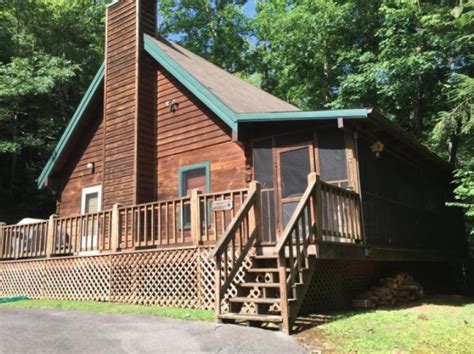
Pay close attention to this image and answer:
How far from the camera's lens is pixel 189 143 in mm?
12656

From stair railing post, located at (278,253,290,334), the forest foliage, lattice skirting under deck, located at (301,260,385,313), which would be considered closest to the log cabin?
stair railing post, located at (278,253,290,334)

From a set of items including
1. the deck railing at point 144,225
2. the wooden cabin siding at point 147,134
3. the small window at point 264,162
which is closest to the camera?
the deck railing at point 144,225

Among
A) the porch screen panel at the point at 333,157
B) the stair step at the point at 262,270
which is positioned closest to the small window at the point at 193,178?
the porch screen panel at the point at 333,157

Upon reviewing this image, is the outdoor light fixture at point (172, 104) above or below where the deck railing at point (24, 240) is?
above

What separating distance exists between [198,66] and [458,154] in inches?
569

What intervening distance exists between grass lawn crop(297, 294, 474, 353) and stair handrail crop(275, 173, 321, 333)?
1.96 feet

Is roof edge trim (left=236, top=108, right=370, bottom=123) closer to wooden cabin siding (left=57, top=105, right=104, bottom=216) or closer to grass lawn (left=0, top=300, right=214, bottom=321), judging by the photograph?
grass lawn (left=0, top=300, right=214, bottom=321)

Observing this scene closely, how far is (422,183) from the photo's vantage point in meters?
14.1

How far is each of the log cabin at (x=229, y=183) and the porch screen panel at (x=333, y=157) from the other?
23mm

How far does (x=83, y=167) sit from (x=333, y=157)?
863 cm

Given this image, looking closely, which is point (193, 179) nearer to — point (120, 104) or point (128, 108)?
point (128, 108)

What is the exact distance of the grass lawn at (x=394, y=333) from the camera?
223 inches

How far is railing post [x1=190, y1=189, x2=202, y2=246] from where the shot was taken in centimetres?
904

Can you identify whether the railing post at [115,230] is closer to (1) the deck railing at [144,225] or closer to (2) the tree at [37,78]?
(1) the deck railing at [144,225]
